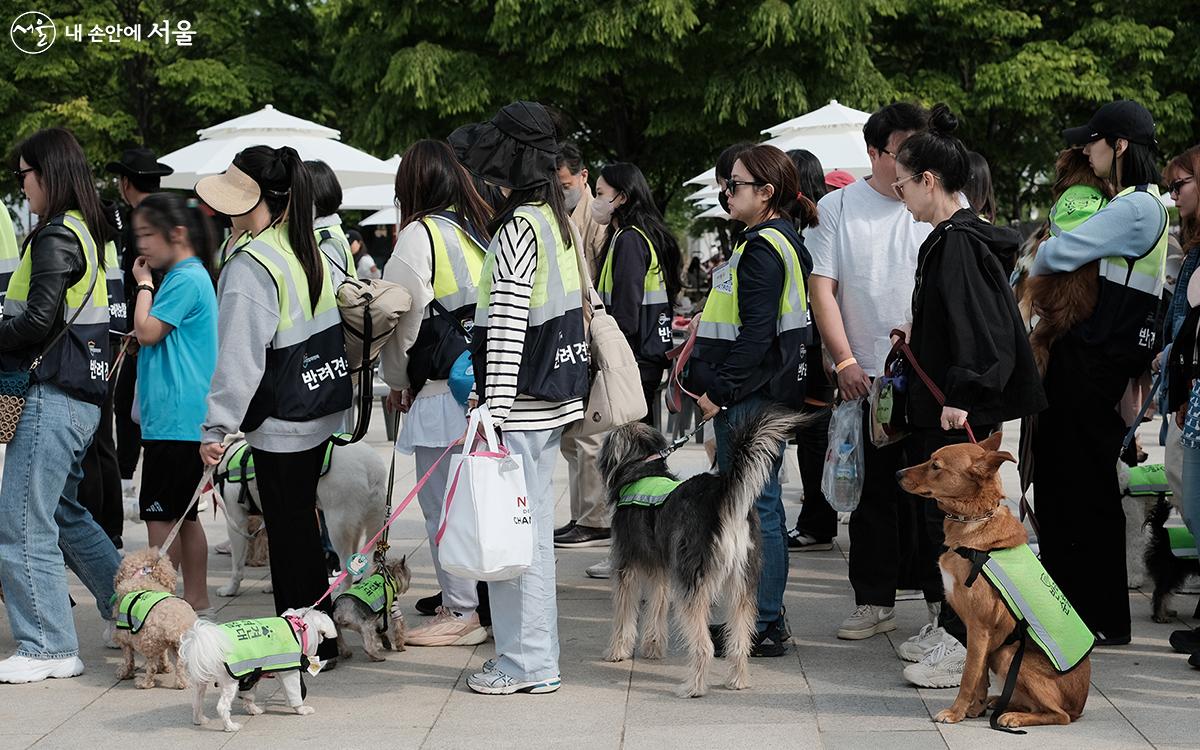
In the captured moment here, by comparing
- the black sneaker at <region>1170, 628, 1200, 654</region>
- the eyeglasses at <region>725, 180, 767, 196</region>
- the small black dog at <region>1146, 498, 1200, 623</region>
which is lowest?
the black sneaker at <region>1170, 628, 1200, 654</region>

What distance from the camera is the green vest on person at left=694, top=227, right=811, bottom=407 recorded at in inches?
208

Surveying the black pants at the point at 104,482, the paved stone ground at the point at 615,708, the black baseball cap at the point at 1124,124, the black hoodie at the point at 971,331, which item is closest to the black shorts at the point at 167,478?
the paved stone ground at the point at 615,708

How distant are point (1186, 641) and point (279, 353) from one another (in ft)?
12.6

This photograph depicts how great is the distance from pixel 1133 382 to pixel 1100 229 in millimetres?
922

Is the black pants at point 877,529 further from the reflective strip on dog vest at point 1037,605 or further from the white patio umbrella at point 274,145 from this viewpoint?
the white patio umbrella at point 274,145

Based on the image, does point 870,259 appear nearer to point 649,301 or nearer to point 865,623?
point 865,623

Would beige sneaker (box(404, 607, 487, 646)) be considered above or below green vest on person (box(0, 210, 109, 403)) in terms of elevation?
below

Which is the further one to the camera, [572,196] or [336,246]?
[336,246]

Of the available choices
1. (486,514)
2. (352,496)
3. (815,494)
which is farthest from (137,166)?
(815,494)

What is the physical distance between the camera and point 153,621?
5.09 meters

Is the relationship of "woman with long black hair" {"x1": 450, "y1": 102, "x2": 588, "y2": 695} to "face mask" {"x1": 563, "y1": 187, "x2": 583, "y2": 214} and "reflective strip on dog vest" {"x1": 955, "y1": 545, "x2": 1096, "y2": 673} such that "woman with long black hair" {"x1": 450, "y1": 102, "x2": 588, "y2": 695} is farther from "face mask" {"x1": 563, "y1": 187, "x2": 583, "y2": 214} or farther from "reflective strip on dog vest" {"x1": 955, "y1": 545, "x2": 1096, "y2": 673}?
"face mask" {"x1": 563, "y1": 187, "x2": 583, "y2": 214}

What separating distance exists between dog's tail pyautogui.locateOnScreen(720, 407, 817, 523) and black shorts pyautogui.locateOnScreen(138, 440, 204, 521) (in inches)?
97.4

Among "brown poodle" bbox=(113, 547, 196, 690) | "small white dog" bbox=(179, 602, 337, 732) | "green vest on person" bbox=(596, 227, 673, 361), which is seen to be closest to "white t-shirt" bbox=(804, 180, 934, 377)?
"green vest on person" bbox=(596, 227, 673, 361)

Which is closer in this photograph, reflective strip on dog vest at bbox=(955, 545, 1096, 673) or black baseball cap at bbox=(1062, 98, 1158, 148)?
reflective strip on dog vest at bbox=(955, 545, 1096, 673)
